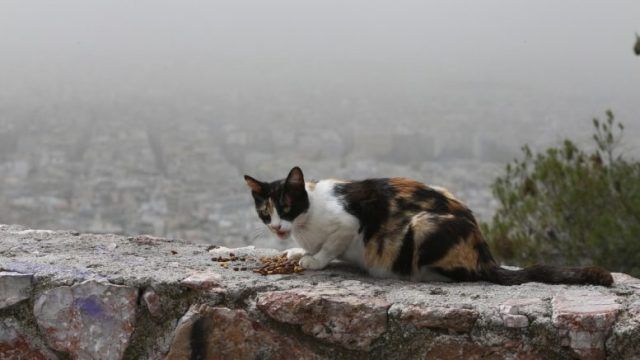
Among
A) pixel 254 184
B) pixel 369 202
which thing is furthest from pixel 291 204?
pixel 369 202

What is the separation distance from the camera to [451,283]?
8.27 ft

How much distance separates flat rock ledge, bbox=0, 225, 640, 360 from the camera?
2.10 m

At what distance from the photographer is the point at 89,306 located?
95.5 inches

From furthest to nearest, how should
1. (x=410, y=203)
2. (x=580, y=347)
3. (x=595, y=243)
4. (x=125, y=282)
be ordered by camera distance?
(x=595, y=243) → (x=410, y=203) → (x=125, y=282) → (x=580, y=347)

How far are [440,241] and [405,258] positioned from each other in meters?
0.14

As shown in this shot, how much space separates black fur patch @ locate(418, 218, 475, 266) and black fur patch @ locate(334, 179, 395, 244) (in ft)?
0.65

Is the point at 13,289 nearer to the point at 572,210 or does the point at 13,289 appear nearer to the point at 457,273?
the point at 457,273

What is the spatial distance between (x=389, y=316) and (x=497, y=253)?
4.13m

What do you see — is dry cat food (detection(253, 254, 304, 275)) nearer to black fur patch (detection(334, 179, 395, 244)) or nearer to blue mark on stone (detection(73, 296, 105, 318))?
black fur patch (detection(334, 179, 395, 244))

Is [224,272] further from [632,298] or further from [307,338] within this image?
[632,298]

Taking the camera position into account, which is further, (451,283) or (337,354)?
(451,283)

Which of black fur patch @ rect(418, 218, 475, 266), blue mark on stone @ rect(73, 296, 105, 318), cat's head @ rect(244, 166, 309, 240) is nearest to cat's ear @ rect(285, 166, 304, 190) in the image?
cat's head @ rect(244, 166, 309, 240)

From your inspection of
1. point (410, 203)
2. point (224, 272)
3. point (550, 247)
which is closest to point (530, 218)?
point (550, 247)

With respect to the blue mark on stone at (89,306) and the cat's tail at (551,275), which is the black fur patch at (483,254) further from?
the blue mark on stone at (89,306)
